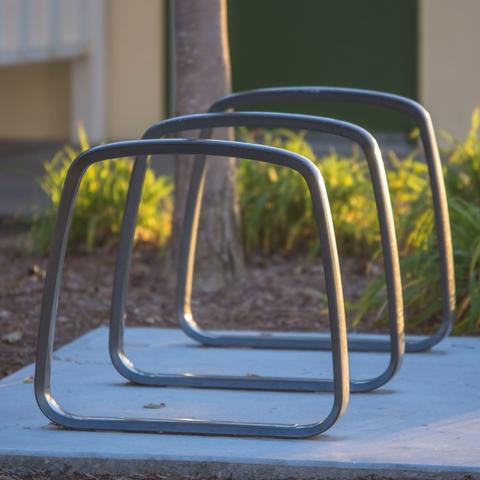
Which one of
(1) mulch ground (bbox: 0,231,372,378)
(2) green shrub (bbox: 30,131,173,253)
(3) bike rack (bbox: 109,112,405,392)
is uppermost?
(3) bike rack (bbox: 109,112,405,392)

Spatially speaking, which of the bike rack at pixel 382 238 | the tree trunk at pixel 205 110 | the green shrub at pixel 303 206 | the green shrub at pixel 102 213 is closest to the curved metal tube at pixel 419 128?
the bike rack at pixel 382 238

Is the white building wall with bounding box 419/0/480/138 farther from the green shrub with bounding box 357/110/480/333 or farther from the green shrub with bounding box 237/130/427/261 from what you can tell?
the green shrub with bounding box 357/110/480/333

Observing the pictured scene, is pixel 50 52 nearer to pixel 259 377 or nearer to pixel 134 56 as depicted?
pixel 134 56

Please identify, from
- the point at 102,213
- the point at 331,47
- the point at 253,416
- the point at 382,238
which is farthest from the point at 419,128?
the point at 331,47

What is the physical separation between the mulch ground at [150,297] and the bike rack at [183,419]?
1252mm

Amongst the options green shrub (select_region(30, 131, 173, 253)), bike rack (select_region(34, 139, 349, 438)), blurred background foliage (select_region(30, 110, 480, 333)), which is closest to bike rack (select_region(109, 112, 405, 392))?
bike rack (select_region(34, 139, 349, 438))

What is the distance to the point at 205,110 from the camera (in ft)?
19.2

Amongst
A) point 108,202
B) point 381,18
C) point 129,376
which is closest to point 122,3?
point 381,18

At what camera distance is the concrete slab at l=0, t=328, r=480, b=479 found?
3.15 m

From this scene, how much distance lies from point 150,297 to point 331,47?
21.6ft

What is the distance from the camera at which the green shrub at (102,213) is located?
6.75 meters

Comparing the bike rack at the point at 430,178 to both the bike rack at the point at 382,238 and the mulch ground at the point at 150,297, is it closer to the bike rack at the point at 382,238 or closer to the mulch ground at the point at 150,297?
the bike rack at the point at 382,238

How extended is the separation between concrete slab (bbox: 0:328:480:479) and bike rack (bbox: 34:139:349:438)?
0.14ft

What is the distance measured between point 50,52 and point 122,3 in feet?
2.85
